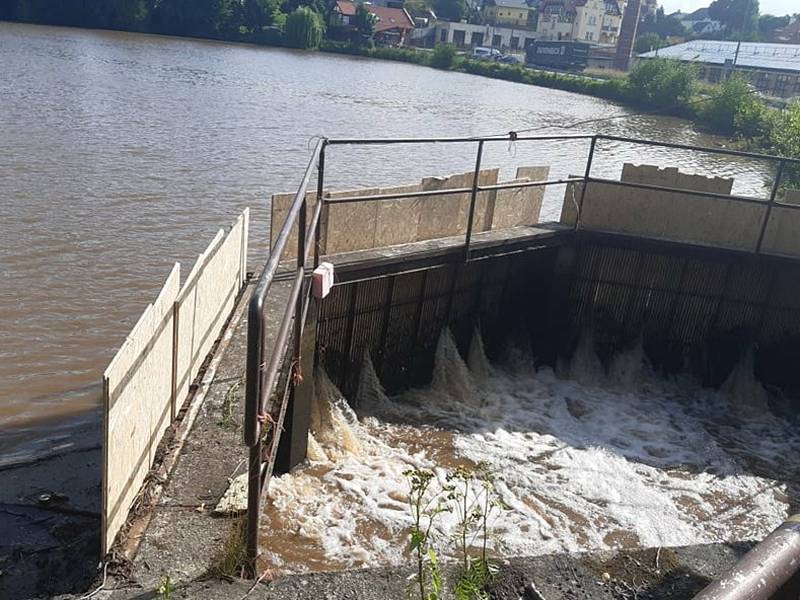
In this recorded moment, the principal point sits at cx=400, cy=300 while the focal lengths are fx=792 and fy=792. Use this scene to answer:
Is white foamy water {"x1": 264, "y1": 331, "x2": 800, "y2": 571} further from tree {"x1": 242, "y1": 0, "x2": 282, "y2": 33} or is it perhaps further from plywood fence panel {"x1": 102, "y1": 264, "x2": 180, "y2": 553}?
tree {"x1": 242, "y1": 0, "x2": 282, "y2": 33}

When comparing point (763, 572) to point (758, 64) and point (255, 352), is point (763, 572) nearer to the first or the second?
point (255, 352)

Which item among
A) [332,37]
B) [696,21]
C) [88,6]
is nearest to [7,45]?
[88,6]

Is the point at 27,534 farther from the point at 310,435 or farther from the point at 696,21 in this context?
the point at 696,21

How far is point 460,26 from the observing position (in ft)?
433

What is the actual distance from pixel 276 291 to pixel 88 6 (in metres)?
70.3

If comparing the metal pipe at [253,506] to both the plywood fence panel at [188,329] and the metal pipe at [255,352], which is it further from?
the plywood fence panel at [188,329]

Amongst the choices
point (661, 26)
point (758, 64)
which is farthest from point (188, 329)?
point (661, 26)

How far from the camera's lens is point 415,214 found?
8.55m

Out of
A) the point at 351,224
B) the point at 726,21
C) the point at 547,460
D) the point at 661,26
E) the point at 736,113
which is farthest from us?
the point at 661,26

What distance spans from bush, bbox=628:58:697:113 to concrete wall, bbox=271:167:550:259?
139 ft

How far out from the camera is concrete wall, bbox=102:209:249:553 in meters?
3.84

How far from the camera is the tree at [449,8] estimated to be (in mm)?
153375

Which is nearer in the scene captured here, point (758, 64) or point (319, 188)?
point (319, 188)

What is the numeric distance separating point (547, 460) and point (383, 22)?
381ft
